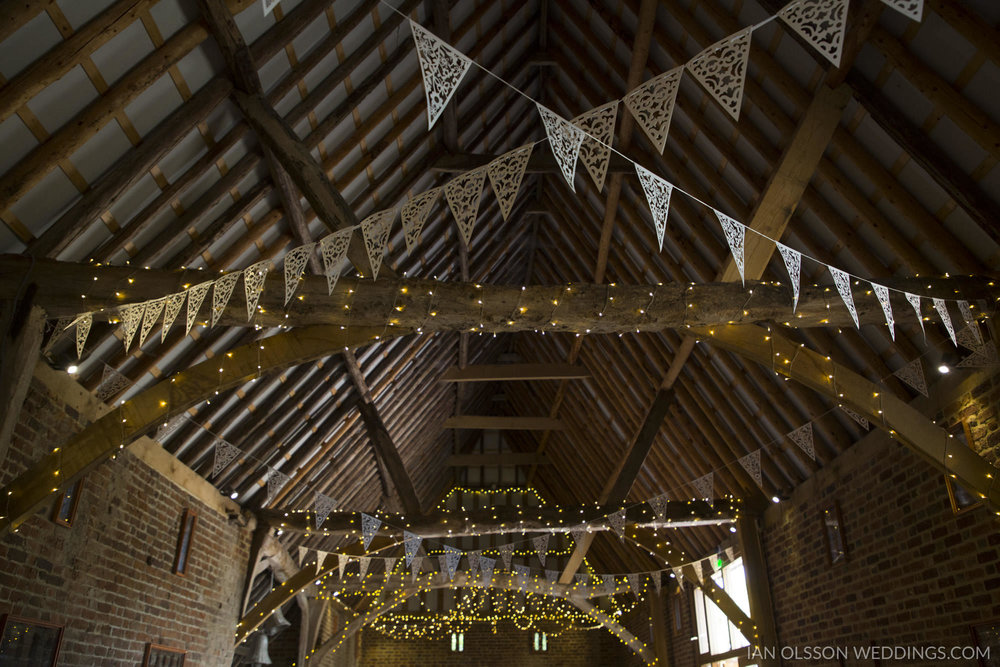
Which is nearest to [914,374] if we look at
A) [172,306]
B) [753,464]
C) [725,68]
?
[753,464]

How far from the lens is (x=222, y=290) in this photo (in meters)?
3.85

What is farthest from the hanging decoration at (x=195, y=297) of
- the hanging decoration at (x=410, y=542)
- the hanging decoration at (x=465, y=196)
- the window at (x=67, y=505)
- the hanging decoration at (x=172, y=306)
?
the hanging decoration at (x=410, y=542)

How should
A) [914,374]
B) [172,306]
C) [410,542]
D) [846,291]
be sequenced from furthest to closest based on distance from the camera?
[410,542]
[914,374]
[846,291]
[172,306]

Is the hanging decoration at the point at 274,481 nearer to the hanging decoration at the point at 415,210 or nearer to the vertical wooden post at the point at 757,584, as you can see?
the hanging decoration at the point at 415,210

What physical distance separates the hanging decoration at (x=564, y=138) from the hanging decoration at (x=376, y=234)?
41.2 inches

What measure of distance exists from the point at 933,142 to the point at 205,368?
4.54 metres

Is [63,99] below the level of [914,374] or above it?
above

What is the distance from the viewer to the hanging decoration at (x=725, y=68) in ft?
8.38

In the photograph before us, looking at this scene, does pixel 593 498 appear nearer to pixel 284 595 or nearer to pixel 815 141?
pixel 284 595

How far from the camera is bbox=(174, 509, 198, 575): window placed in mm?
6406

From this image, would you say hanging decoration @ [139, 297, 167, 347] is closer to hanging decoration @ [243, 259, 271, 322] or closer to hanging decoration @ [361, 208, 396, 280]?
hanging decoration @ [243, 259, 271, 322]

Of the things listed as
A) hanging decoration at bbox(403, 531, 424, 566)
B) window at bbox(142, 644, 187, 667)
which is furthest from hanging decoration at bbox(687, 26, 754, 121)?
hanging decoration at bbox(403, 531, 424, 566)

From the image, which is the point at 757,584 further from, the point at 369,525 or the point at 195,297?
the point at 195,297

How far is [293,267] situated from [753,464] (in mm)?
4850
